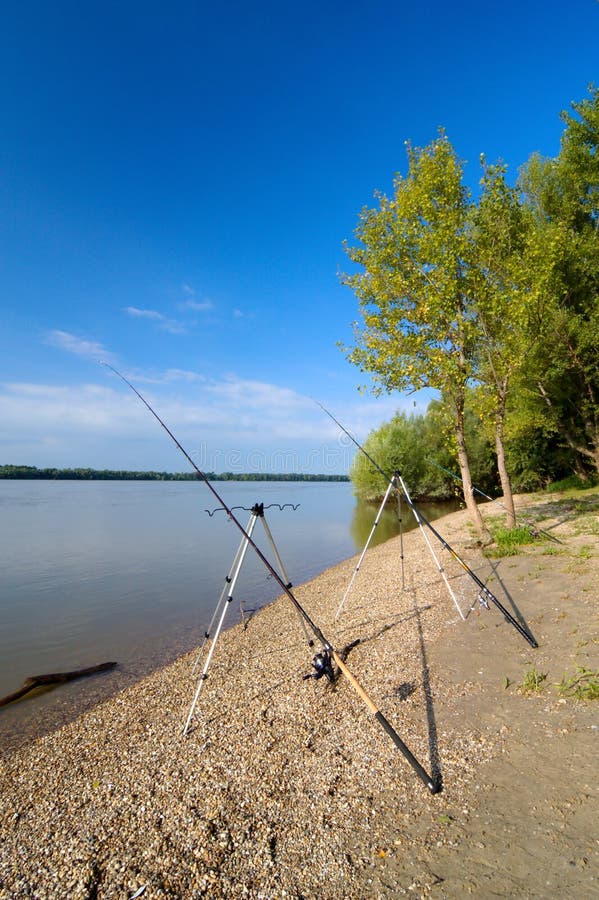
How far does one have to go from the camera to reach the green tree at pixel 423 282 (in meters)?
13.3

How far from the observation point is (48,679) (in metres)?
9.15

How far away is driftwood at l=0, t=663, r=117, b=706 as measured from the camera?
8594 millimetres

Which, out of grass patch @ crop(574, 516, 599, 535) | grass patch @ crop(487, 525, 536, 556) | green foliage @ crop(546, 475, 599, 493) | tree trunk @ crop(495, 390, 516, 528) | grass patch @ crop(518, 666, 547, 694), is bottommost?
grass patch @ crop(518, 666, 547, 694)

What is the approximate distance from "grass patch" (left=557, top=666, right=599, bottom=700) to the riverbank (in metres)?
0.15

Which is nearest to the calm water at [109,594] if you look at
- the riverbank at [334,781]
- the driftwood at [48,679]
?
the driftwood at [48,679]

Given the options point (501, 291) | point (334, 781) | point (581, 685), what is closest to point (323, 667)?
point (334, 781)

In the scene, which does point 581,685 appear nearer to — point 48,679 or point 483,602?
point 483,602

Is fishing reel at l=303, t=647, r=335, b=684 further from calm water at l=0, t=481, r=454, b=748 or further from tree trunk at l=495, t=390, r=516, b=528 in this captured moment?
tree trunk at l=495, t=390, r=516, b=528

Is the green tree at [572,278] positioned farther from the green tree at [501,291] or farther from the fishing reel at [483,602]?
the fishing reel at [483,602]

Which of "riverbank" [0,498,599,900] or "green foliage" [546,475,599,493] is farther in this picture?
"green foliage" [546,475,599,493]

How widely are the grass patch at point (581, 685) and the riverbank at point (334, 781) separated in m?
0.15

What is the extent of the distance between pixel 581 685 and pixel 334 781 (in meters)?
3.40

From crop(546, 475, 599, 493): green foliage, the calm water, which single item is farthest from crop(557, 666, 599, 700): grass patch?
crop(546, 475, 599, 493): green foliage

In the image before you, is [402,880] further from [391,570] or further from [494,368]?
[494,368]
